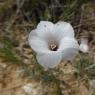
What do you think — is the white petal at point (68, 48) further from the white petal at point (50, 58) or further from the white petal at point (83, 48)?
the white petal at point (83, 48)

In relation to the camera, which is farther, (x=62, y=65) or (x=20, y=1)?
(x=20, y=1)

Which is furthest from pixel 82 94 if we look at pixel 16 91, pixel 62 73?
pixel 16 91

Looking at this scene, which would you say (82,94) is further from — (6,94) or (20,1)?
(20,1)

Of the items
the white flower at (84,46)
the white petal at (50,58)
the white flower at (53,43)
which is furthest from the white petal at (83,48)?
the white petal at (50,58)

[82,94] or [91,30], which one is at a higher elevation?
[91,30]

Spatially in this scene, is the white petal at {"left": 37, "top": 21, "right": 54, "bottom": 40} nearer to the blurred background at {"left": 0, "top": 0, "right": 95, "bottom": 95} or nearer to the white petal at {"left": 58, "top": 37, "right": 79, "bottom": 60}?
the white petal at {"left": 58, "top": 37, "right": 79, "bottom": 60}

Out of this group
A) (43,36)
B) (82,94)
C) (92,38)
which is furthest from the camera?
(92,38)

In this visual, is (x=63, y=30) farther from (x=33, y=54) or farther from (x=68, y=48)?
(x=33, y=54)
